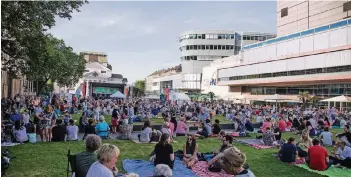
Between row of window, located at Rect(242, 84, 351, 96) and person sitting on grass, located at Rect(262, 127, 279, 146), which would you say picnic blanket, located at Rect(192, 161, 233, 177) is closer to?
person sitting on grass, located at Rect(262, 127, 279, 146)

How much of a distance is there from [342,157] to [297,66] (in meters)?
51.6

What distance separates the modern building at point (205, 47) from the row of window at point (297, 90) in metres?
25.2

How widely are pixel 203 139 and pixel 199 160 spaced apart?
599 centimetres

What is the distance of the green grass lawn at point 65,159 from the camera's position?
11016 millimetres

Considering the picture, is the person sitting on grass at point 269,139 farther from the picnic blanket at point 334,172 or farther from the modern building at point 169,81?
the modern building at point 169,81

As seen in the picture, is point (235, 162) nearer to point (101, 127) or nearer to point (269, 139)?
point (269, 139)

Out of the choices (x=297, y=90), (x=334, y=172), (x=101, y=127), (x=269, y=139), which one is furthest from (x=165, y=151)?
(x=297, y=90)

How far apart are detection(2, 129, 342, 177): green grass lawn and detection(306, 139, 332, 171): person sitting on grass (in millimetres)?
448

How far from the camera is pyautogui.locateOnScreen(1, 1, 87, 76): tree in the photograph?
14094 mm

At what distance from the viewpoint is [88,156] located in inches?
258

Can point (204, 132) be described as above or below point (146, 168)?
Result: above

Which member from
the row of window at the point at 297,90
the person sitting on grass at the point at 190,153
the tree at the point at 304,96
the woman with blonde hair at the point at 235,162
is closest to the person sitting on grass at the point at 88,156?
the woman with blonde hair at the point at 235,162

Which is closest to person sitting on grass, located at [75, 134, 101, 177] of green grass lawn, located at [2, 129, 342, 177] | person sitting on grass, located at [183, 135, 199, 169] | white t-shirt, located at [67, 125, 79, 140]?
green grass lawn, located at [2, 129, 342, 177]

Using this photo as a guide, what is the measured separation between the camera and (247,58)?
82.4 m
